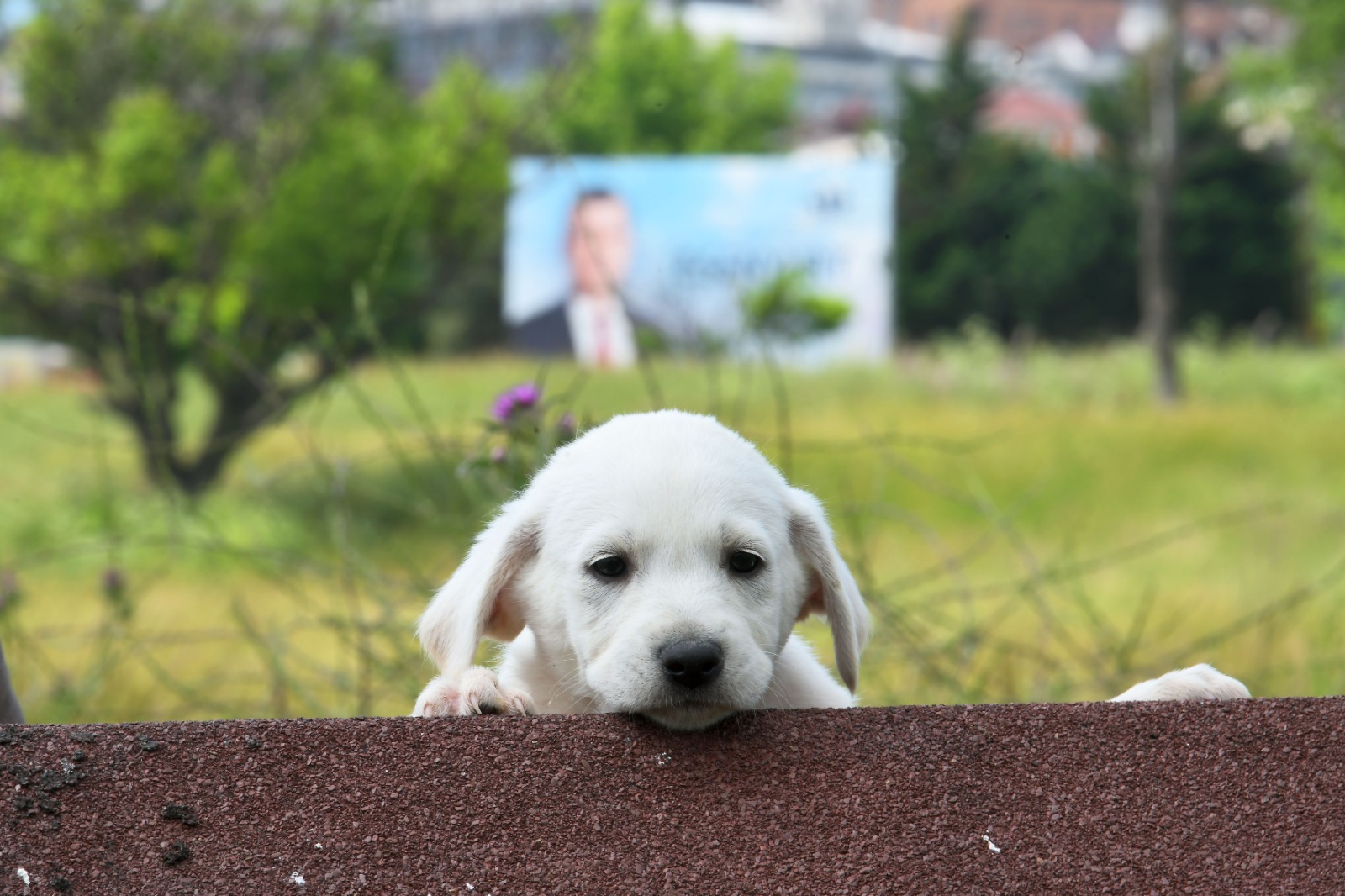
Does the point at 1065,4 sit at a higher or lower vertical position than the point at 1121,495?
higher

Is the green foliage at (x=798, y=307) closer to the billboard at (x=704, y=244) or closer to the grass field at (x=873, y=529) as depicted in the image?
the billboard at (x=704, y=244)

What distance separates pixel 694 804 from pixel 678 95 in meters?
38.0

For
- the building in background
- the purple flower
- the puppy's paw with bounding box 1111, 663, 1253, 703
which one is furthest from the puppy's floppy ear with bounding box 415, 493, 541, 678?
the building in background

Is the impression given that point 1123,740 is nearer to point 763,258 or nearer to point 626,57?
point 763,258

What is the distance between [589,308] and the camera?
31250 millimetres

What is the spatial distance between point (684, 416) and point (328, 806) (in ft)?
3.79

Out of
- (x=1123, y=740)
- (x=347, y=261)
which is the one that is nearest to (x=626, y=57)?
(x=347, y=261)

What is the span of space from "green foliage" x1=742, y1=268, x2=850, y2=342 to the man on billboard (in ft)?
11.2

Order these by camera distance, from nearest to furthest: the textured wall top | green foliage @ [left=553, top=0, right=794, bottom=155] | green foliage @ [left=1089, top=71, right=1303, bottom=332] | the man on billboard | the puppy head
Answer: the textured wall top
the puppy head
green foliage @ [left=1089, top=71, right=1303, bottom=332]
the man on billboard
green foliage @ [left=553, top=0, right=794, bottom=155]

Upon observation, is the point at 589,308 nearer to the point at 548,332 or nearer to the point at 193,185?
the point at 548,332

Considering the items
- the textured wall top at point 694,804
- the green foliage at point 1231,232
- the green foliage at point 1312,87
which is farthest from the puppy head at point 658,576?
the green foliage at point 1231,232

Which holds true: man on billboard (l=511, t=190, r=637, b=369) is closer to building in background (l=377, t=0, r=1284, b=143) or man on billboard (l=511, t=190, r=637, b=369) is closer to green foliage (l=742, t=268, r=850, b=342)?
green foliage (l=742, t=268, r=850, b=342)

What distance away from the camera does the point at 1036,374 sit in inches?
891

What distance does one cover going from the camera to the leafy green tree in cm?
1588
